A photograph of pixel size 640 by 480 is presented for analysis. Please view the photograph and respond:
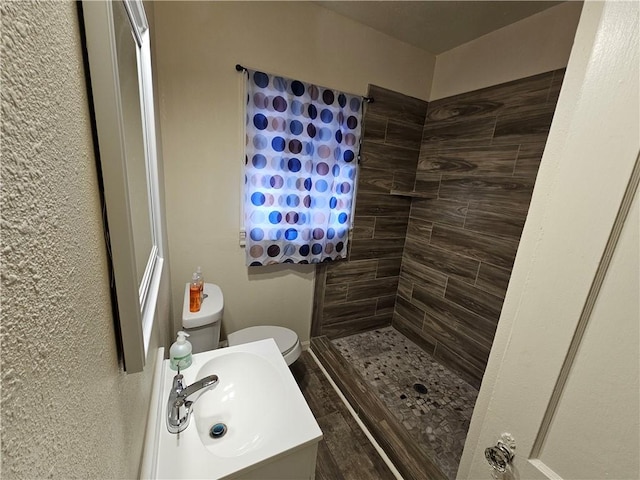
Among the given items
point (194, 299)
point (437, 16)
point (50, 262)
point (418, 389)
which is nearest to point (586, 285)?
point (50, 262)

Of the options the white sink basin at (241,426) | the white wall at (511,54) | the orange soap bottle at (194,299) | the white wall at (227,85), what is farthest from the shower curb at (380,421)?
the white wall at (511,54)

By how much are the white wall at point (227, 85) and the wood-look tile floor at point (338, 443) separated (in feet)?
2.11

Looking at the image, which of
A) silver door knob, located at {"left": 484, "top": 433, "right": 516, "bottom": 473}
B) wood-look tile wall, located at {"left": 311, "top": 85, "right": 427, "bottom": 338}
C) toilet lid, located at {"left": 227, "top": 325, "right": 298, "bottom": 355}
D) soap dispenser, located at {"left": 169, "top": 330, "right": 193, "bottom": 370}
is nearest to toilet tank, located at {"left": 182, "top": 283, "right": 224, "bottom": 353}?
toilet lid, located at {"left": 227, "top": 325, "right": 298, "bottom": 355}

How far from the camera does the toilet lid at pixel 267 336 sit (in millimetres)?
1640

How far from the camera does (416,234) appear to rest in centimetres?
227

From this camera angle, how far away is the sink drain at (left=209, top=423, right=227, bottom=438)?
0.91 m

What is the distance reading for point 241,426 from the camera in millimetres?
932

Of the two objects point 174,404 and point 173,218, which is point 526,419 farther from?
point 173,218

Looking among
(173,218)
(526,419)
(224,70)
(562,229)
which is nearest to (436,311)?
(526,419)

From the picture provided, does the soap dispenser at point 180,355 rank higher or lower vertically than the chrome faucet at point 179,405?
higher

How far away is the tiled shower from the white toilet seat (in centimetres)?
46

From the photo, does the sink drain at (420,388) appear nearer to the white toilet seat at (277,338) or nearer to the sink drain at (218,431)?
the white toilet seat at (277,338)

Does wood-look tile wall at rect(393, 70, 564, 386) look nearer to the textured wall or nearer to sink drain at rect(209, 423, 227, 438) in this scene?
sink drain at rect(209, 423, 227, 438)

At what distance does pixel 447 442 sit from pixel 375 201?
1.58 m
